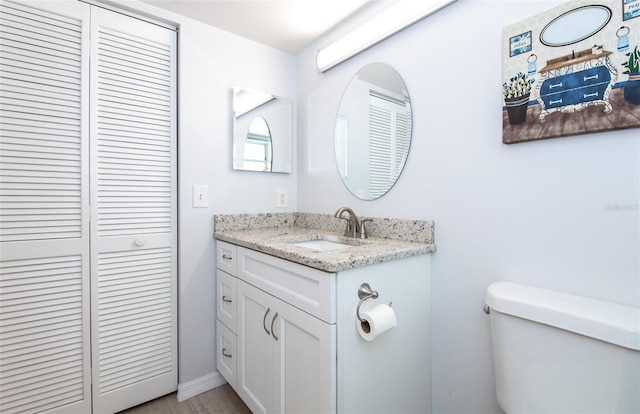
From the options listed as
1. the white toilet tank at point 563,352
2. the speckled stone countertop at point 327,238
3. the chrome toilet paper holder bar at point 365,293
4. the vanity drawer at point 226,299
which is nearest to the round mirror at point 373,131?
the speckled stone countertop at point 327,238

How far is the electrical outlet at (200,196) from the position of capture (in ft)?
5.45

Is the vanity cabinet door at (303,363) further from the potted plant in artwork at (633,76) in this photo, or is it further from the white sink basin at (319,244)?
the potted plant in artwork at (633,76)

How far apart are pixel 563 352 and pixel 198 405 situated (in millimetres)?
1690

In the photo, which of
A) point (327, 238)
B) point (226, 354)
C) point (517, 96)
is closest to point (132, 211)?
point (226, 354)

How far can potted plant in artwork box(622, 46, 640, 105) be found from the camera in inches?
30.5

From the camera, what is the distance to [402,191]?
1.38 m

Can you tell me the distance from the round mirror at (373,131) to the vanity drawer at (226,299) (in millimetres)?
844

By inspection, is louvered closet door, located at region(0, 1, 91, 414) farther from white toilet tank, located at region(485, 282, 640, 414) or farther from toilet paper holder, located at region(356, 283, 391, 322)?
white toilet tank, located at region(485, 282, 640, 414)

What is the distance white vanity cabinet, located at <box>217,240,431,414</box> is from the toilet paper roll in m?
0.04


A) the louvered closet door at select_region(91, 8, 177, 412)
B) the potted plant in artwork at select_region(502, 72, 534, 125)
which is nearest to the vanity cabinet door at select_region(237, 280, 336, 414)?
the louvered closet door at select_region(91, 8, 177, 412)

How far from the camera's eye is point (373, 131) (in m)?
1.52

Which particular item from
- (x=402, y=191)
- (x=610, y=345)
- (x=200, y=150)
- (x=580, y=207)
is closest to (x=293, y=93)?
(x=200, y=150)

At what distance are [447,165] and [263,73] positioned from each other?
1.36m

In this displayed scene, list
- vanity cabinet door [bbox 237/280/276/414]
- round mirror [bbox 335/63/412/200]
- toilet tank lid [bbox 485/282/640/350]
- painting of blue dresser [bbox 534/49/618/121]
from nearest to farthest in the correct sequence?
toilet tank lid [bbox 485/282/640/350] < painting of blue dresser [bbox 534/49/618/121] < vanity cabinet door [bbox 237/280/276/414] < round mirror [bbox 335/63/412/200]
